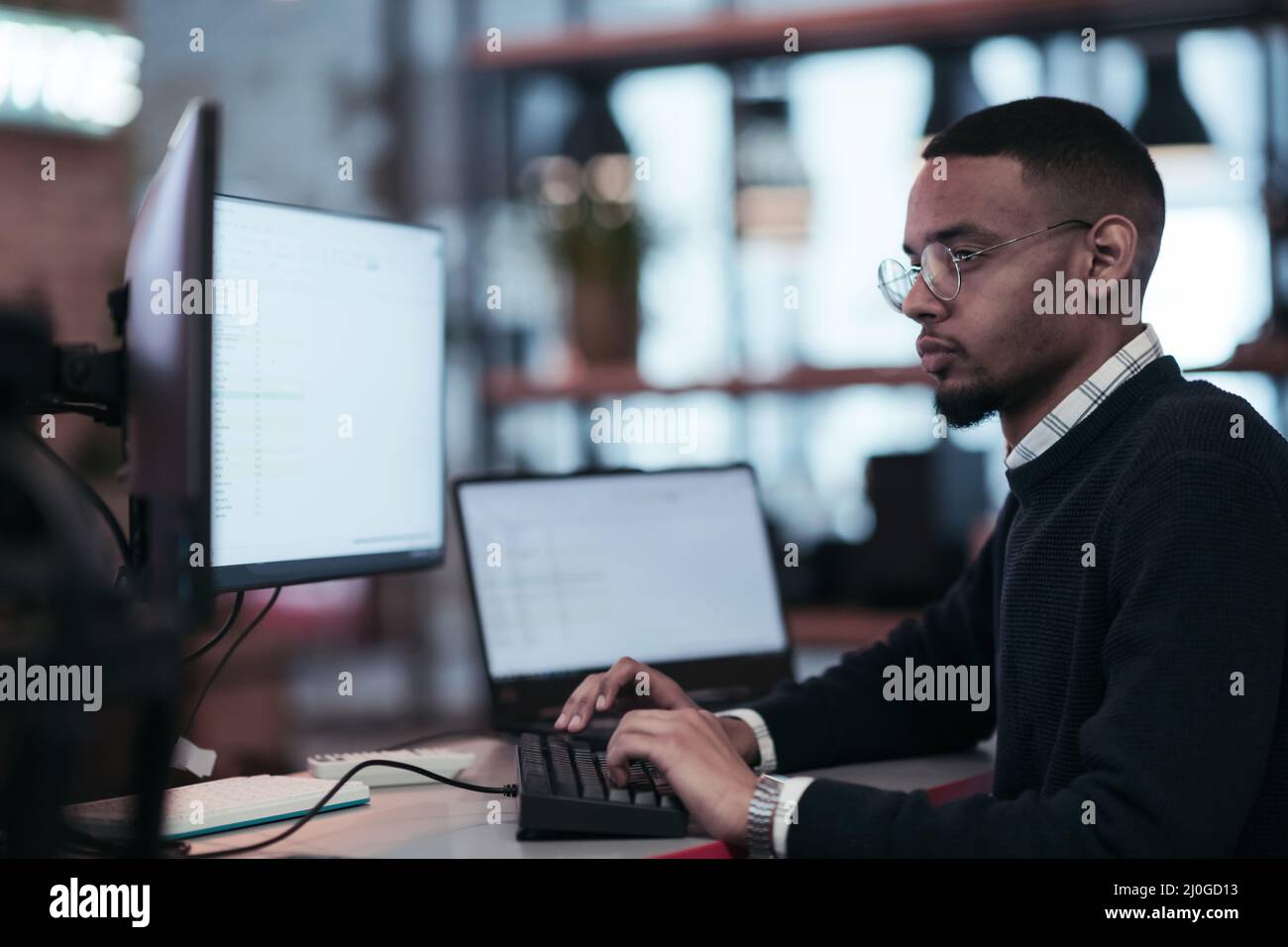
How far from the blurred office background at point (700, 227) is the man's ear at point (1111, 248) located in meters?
1.40

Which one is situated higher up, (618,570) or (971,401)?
(971,401)

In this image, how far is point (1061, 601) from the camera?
1.22 m

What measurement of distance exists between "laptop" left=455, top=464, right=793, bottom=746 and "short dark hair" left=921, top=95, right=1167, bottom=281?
1.99ft

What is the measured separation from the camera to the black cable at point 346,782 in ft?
→ 3.45

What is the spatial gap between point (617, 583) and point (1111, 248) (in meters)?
→ 0.72

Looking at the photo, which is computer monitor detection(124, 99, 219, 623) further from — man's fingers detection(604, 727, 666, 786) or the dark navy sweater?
the dark navy sweater

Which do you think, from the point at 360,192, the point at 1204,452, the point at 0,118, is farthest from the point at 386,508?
the point at 360,192

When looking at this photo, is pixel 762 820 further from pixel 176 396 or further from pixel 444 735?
pixel 444 735

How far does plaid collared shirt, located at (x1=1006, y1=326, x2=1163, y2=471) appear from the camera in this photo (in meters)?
1.27

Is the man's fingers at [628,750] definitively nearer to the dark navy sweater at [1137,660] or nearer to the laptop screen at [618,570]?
the dark navy sweater at [1137,660]
